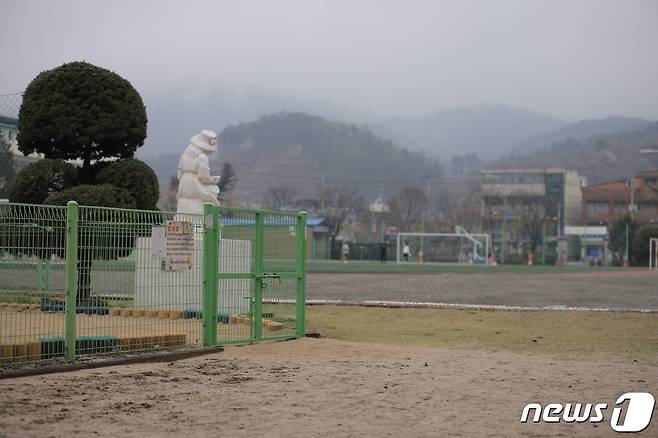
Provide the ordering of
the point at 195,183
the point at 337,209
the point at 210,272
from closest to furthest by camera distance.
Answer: the point at 210,272, the point at 195,183, the point at 337,209

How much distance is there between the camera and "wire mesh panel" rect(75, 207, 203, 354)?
1158 cm

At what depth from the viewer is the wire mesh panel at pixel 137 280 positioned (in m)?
11.6

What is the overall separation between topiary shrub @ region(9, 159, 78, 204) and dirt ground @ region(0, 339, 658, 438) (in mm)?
7346

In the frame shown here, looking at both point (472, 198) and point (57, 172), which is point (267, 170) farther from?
point (57, 172)

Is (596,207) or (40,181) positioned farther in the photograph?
(596,207)

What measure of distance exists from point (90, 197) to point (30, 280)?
6958 mm

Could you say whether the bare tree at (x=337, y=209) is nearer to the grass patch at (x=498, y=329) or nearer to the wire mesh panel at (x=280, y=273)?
the grass patch at (x=498, y=329)

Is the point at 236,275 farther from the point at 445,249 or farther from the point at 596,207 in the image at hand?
the point at 596,207

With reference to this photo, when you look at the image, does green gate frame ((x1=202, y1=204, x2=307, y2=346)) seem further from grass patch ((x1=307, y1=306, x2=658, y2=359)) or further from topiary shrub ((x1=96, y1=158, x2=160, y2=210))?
topiary shrub ((x1=96, y1=158, x2=160, y2=210))

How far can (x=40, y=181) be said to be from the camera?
18.1 metres

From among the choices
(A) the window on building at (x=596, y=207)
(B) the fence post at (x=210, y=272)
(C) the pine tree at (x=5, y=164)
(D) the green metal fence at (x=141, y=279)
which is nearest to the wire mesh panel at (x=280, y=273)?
(D) the green metal fence at (x=141, y=279)

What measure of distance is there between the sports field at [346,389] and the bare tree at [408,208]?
102m

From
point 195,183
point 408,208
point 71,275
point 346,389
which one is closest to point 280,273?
point 71,275

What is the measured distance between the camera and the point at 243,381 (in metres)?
9.79
